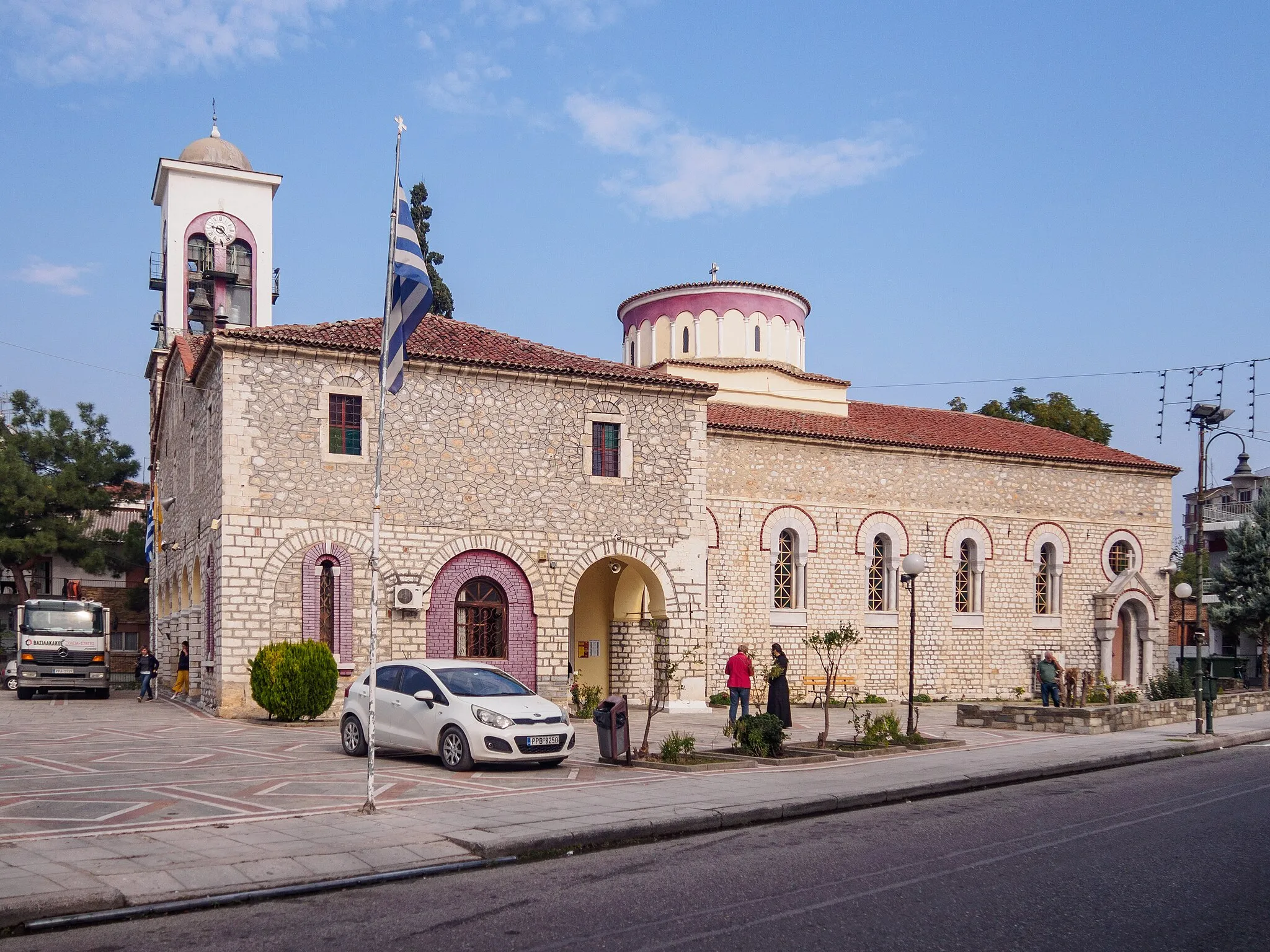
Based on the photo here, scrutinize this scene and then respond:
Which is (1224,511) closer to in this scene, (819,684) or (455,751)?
(819,684)

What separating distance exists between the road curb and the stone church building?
442 inches

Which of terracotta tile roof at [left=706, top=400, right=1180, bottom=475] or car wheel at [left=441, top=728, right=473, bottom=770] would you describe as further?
terracotta tile roof at [left=706, top=400, right=1180, bottom=475]

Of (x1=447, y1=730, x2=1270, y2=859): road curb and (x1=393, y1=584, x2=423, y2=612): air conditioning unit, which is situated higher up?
(x1=393, y1=584, x2=423, y2=612): air conditioning unit

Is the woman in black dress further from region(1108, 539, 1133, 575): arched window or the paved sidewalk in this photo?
region(1108, 539, 1133, 575): arched window

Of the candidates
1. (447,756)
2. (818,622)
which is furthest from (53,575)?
(447,756)

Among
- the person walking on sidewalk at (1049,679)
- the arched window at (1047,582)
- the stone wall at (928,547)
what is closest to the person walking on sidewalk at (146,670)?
the stone wall at (928,547)

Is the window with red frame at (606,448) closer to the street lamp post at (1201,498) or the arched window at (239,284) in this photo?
the street lamp post at (1201,498)

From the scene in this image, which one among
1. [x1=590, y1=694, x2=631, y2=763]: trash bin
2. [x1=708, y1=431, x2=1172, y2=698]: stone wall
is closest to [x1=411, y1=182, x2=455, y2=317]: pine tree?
[x1=708, y1=431, x2=1172, y2=698]: stone wall

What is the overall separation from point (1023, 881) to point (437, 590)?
1757 centimetres

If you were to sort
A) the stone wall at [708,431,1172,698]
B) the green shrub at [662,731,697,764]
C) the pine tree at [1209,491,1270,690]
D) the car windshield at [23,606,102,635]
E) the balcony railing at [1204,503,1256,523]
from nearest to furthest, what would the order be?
the green shrub at [662,731,697,764]
the stone wall at [708,431,1172,698]
the car windshield at [23,606,102,635]
the pine tree at [1209,491,1270,690]
the balcony railing at [1204,503,1256,523]

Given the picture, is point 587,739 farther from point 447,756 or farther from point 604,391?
point 604,391

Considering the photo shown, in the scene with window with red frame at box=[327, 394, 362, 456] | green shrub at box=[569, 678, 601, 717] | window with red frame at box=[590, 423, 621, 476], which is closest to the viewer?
window with red frame at box=[327, 394, 362, 456]

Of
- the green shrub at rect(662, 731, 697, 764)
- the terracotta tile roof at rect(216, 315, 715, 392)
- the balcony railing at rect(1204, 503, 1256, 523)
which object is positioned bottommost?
the green shrub at rect(662, 731, 697, 764)

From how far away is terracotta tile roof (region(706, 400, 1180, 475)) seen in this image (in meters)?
31.8
